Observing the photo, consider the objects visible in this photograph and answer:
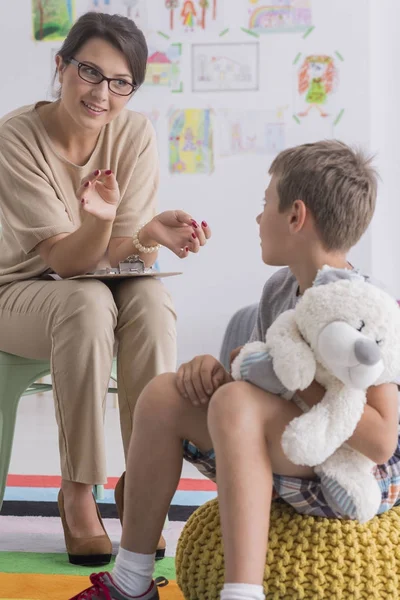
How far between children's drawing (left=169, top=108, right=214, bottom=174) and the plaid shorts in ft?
9.08

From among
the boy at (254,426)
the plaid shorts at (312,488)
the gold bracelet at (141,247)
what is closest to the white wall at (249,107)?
the gold bracelet at (141,247)

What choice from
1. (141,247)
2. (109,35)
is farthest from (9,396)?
(109,35)

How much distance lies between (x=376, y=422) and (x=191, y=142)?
9.63 ft

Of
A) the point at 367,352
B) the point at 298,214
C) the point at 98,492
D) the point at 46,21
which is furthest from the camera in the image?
the point at 46,21

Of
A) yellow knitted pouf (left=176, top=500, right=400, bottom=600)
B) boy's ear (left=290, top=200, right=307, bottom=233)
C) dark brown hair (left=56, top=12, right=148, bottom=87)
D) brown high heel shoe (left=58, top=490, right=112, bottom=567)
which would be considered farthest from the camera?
dark brown hair (left=56, top=12, right=148, bottom=87)

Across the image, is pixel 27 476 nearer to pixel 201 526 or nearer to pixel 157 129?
pixel 201 526

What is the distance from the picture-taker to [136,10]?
3.76 m

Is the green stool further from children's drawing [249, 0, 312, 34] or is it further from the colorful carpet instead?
children's drawing [249, 0, 312, 34]

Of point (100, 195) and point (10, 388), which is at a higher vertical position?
point (100, 195)

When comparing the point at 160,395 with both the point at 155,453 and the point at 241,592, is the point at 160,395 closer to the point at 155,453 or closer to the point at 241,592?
the point at 155,453

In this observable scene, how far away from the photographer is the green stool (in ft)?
5.33

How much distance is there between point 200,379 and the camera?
1.04 m

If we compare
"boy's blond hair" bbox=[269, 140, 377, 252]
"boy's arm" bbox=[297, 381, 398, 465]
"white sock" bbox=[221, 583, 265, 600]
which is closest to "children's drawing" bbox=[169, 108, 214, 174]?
"boy's blond hair" bbox=[269, 140, 377, 252]

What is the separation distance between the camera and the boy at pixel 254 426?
3.08ft
